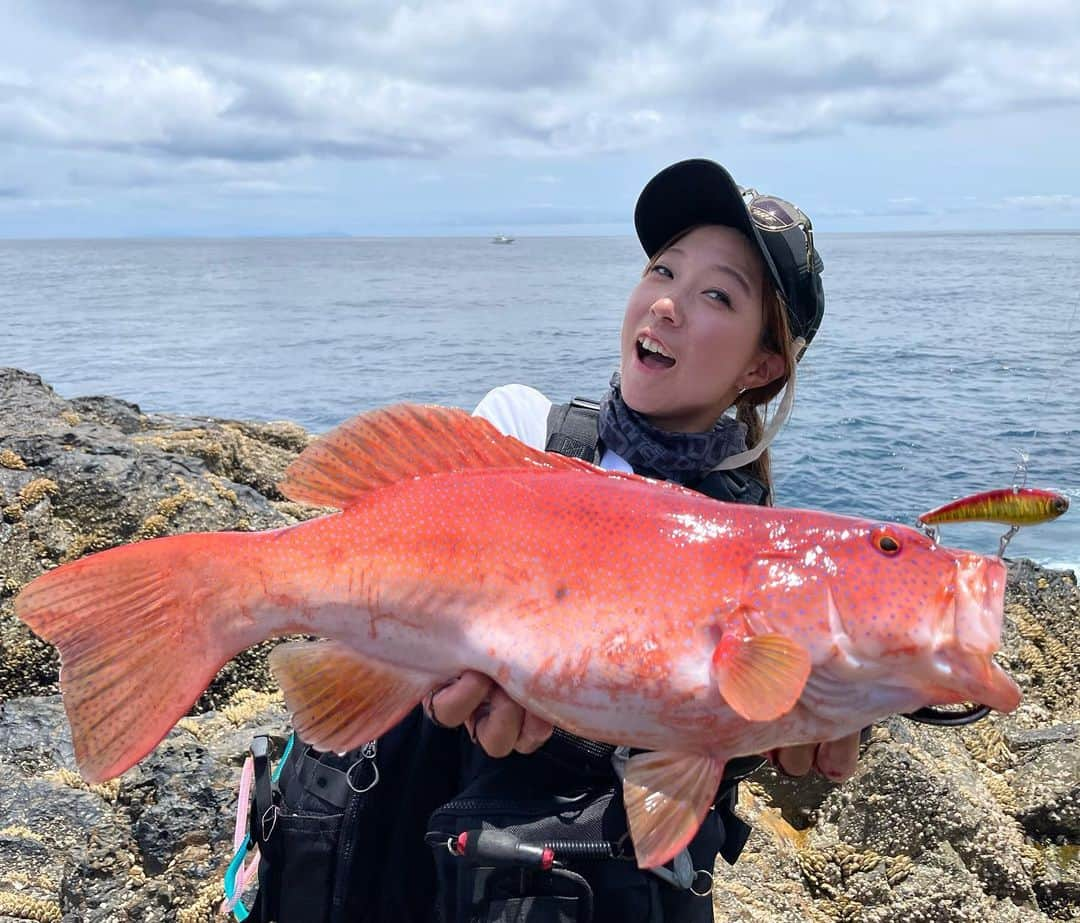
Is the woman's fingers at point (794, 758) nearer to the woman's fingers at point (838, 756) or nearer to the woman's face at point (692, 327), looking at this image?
the woman's fingers at point (838, 756)

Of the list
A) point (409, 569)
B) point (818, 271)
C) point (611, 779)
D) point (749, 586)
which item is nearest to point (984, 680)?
point (749, 586)

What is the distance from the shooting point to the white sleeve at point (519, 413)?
9.98 ft

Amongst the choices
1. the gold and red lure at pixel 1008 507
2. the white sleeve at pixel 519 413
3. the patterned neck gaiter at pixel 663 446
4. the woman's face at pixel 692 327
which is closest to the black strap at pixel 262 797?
the white sleeve at pixel 519 413

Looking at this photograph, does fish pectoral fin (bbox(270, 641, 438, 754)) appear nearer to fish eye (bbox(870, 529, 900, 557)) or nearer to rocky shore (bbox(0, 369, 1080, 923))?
fish eye (bbox(870, 529, 900, 557))

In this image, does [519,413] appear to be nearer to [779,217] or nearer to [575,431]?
[575,431]

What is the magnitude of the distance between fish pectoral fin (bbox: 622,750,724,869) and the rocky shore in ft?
5.23

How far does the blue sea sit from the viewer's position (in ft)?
43.3

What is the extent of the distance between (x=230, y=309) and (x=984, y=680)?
1770 inches

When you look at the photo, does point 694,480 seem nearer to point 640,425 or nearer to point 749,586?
point 640,425

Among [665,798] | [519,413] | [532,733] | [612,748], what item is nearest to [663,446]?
[519,413]

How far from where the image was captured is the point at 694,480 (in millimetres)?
2934

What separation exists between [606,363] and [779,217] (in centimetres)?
2028

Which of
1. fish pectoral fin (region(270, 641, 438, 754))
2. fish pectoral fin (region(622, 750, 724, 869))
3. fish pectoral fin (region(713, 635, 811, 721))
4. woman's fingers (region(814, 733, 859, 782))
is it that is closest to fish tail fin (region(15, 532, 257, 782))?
fish pectoral fin (region(270, 641, 438, 754))

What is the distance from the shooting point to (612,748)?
229cm
